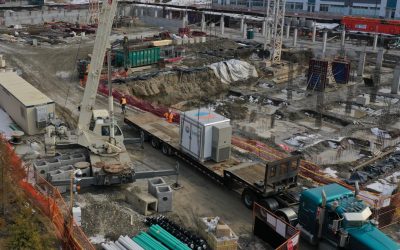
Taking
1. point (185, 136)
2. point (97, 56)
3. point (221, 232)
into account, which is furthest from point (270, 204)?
point (97, 56)

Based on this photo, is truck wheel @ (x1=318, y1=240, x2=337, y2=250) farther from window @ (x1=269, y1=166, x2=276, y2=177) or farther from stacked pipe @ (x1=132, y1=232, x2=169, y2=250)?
stacked pipe @ (x1=132, y1=232, x2=169, y2=250)

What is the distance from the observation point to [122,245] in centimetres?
1381

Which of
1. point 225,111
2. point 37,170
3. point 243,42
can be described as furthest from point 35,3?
point 37,170

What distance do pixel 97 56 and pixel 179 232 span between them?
→ 8004mm

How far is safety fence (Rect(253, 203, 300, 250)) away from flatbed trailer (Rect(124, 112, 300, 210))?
1.21 metres

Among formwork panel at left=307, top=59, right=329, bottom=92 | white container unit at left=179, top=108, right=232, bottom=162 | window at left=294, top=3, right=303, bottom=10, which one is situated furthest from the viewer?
window at left=294, top=3, right=303, bottom=10

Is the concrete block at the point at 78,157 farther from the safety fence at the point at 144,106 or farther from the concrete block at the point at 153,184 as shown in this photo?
the safety fence at the point at 144,106

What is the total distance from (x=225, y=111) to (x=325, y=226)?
62.9ft

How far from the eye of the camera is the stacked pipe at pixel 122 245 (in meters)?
13.6

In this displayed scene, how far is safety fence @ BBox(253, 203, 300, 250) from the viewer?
13.6 m

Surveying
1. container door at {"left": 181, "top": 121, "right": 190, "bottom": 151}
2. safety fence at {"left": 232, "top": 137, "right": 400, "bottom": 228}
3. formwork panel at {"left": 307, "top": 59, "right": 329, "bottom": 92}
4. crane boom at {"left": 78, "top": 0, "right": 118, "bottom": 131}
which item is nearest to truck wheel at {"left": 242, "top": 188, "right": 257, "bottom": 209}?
container door at {"left": 181, "top": 121, "right": 190, "bottom": 151}

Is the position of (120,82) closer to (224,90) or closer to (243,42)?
(224,90)

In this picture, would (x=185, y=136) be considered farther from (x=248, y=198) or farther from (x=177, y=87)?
(x=177, y=87)

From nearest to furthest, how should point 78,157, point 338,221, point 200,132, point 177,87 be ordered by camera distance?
1. point 338,221
2. point 78,157
3. point 200,132
4. point 177,87
